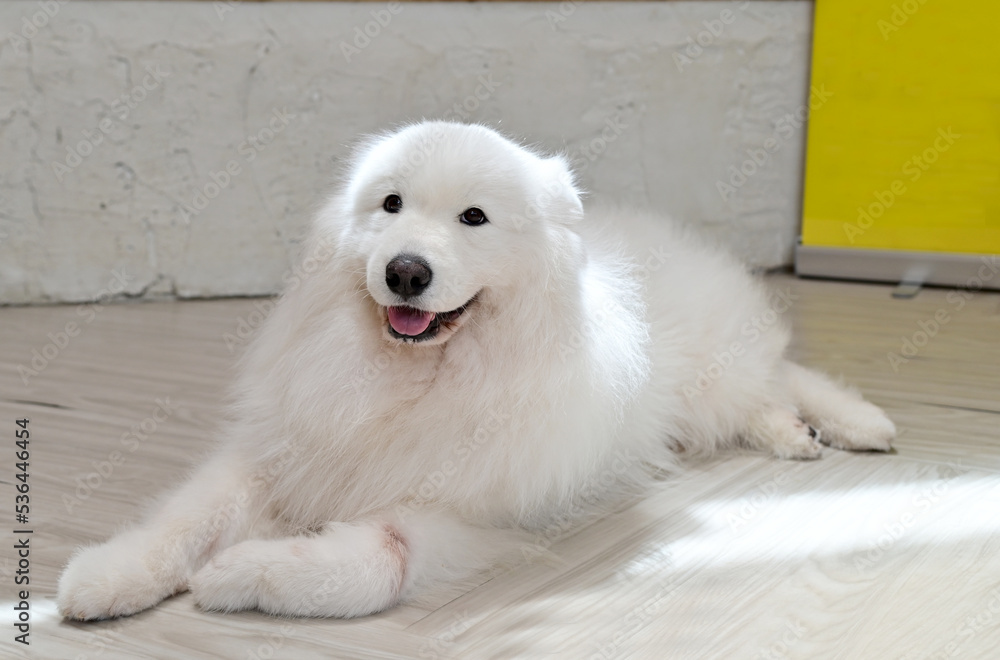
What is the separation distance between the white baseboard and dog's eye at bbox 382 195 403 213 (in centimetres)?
373

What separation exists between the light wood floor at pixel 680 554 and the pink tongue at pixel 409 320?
Result: 19.8 inches

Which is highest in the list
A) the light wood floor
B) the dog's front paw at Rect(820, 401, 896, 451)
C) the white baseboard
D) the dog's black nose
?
the dog's black nose

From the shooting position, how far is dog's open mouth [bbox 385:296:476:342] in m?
1.92

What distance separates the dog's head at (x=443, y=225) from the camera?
1.85m

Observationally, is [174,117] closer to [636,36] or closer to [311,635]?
[636,36]

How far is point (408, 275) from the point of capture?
1.82 metres

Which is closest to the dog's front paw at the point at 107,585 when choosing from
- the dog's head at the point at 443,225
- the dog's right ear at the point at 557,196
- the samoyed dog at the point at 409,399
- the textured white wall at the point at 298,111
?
the samoyed dog at the point at 409,399

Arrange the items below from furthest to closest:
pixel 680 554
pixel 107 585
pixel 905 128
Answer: pixel 905 128
pixel 680 554
pixel 107 585

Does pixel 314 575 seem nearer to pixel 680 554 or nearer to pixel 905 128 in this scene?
pixel 680 554

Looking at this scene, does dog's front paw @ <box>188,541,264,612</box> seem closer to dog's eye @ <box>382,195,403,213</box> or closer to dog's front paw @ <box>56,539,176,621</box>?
dog's front paw @ <box>56,539,176,621</box>

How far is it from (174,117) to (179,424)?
2190mm

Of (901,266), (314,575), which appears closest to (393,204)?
(314,575)

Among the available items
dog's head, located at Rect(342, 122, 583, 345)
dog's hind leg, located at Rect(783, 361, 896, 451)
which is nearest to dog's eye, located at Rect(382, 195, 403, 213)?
dog's head, located at Rect(342, 122, 583, 345)

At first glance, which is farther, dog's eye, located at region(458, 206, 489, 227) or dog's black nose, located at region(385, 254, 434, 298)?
dog's eye, located at region(458, 206, 489, 227)
